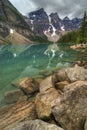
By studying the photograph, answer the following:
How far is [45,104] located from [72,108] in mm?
3377

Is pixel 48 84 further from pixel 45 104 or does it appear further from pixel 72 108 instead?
pixel 72 108

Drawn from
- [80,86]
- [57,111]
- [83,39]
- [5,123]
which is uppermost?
[83,39]

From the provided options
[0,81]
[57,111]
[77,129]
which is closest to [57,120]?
[57,111]

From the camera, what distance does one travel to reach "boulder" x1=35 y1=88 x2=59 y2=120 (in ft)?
53.8

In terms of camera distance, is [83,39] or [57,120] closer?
[57,120]

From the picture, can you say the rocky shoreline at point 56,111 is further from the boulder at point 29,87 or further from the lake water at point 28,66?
the lake water at point 28,66

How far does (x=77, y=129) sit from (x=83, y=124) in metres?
0.49

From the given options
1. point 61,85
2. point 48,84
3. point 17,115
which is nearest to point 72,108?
point 17,115

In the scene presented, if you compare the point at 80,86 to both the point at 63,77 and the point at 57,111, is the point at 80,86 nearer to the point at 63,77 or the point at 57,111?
the point at 57,111

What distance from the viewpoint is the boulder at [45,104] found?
1641 cm

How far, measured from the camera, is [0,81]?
112ft

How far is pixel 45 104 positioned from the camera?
1736 cm

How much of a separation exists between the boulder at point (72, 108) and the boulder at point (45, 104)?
1.28 m

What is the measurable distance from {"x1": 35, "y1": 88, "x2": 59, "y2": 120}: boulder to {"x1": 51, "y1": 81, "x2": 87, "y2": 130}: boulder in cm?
128
